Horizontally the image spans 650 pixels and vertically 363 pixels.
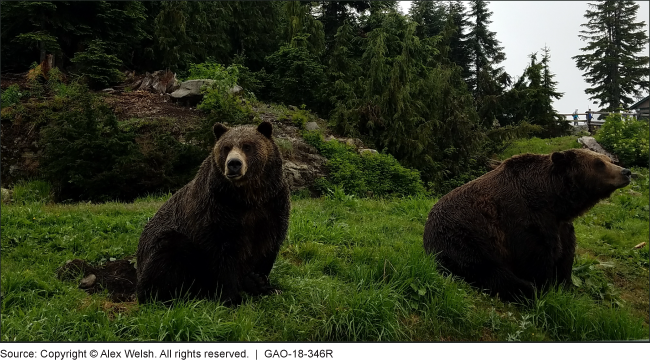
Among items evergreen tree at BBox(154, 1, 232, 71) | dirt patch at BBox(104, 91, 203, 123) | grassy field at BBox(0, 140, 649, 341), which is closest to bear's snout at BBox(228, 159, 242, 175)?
grassy field at BBox(0, 140, 649, 341)

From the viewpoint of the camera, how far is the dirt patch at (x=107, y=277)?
3.71 metres

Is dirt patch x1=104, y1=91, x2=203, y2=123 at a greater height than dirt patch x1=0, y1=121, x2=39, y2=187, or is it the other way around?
dirt patch x1=104, y1=91, x2=203, y2=123

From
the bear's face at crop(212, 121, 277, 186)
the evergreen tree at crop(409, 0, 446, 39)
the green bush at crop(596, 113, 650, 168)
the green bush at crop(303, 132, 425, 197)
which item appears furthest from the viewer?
the green bush at crop(303, 132, 425, 197)

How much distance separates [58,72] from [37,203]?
1.87 metres

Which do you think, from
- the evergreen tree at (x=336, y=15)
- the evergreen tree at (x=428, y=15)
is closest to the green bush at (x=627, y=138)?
the evergreen tree at (x=428, y=15)

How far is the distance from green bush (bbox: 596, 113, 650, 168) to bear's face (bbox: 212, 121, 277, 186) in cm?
320

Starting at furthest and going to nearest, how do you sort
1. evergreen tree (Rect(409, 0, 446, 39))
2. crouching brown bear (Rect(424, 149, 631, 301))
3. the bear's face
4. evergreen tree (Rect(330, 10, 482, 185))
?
1. evergreen tree (Rect(330, 10, 482, 185))
2. evergreen tree (Rect(409, 0, 446, 39))
3. crouching brown bear (Rect(424, 149, 631, 301))
4. the bear's face

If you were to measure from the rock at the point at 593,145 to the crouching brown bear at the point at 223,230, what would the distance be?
3466 mm

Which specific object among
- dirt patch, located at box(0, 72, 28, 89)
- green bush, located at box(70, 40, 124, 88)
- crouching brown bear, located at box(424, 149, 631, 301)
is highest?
green bush, located at box(70, 40, 124, 88)

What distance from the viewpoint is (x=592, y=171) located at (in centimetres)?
363

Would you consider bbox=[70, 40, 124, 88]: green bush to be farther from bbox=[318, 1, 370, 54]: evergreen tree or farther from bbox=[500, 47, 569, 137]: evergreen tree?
bbox=[500, 47, 569, 137]: evergreen tree

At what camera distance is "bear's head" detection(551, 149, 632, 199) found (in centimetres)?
350

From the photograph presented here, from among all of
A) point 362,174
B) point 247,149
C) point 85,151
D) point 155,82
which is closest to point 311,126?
point 362,174
